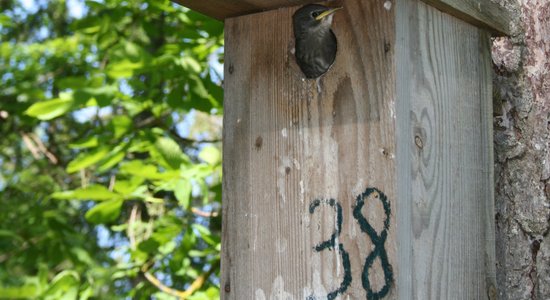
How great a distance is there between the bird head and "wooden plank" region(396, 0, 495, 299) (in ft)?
0.52

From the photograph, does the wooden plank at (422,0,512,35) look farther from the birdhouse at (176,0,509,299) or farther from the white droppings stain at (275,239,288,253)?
the white droppings stain at (275,239,288,253)

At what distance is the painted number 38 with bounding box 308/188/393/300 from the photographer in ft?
4.59

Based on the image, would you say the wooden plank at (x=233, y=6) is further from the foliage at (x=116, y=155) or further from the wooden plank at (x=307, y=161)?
the foliage at (x=116, y=155)

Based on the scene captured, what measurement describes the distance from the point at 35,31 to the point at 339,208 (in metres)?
4.22

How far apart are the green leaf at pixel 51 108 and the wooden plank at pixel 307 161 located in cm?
129

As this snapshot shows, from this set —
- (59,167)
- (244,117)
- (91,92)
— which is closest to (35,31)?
(59,167)

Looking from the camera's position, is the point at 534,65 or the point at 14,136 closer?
the point at 534,65

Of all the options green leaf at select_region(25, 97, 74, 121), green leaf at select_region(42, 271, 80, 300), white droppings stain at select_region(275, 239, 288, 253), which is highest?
green leaf at select_region(25, 97, 74, 121)

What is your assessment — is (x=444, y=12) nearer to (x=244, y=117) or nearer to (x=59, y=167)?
(x=244, y=117)

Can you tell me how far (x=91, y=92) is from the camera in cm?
285

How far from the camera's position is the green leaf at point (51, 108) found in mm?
2859

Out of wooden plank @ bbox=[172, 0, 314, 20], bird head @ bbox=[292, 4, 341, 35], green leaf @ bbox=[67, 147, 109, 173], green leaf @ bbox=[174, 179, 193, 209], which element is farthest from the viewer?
green leaf @ bbox=[67, 147, 109, 173]

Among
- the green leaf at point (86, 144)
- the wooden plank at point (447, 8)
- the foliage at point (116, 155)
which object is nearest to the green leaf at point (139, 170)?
the foliage at point (116, 155)

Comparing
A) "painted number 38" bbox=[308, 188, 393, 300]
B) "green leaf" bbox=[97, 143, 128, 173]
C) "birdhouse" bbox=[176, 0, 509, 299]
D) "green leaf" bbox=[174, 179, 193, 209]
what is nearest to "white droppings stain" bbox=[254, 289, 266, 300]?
"birdhouse" bbox=[176, 0, 509, 299]
